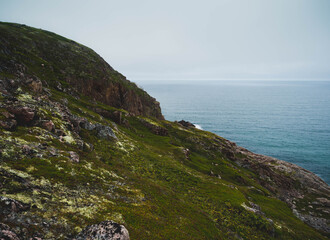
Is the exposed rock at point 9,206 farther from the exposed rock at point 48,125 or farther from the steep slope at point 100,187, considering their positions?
the exposed rock at point 48,125

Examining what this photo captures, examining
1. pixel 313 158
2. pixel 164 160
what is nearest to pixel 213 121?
pixel 313 158

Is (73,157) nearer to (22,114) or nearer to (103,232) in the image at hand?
(22,114)

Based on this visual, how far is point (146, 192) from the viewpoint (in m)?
29.0

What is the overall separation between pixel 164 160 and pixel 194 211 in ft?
67.2

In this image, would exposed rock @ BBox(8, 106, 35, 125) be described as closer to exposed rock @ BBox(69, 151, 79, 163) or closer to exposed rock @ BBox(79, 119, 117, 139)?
exposed rock @ BBox(69, 151, 79, 163)

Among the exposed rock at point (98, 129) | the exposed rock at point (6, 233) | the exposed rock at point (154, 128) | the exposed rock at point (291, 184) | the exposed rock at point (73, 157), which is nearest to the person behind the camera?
the exposed rock at point (6, 233)

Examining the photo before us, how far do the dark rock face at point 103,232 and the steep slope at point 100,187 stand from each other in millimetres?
693

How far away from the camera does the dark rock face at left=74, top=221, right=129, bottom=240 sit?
1437 centimetres

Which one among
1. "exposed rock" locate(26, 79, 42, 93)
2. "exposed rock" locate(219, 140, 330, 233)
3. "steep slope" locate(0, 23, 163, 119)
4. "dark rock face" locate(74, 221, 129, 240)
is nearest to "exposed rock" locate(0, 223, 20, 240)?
"dark rock face" locate(74, 221, 129, 240)

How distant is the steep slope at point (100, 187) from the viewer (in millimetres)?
15773

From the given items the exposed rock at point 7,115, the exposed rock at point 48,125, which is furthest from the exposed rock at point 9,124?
the exposed rock at point 48,125

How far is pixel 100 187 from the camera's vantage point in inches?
927

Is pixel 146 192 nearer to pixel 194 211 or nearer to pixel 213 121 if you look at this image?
pixel 194 211

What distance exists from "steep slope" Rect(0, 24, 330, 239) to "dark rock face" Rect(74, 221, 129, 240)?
2.27 ft
